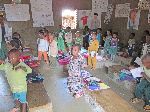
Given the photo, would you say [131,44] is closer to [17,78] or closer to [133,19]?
[133,19]

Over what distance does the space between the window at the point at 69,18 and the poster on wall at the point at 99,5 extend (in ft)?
3.45

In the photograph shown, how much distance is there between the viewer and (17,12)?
13.4 m

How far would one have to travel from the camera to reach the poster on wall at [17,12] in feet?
43.5

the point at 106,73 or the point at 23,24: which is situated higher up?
the point at 23,24

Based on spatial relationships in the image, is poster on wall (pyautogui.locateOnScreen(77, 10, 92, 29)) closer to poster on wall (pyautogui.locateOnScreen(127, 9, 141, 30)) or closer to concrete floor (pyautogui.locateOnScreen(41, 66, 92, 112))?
poster on wall (pyautogui.locateOnScreen(127, 9, 141, 30))

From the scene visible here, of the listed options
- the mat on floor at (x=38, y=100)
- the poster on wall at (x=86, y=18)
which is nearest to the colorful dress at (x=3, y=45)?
the mat on floor at (x=38, y=100)

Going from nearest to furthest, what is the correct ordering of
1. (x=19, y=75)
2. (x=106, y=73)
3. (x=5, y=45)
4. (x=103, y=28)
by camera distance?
(x=19, y=75)
(x=106, y=73)
(x=5, y=45)
(x=103, y=28)

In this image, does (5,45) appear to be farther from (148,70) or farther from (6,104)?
(148,70)

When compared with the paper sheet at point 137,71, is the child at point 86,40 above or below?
above

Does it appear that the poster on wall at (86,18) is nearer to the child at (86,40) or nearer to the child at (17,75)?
the child at (86,40)

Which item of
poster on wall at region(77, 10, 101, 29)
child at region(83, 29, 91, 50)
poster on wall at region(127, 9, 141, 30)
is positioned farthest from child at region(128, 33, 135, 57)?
poster on wall at region(77, 10, 101, 29)

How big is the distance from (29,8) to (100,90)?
766 centimetres

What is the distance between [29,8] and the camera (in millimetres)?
13539

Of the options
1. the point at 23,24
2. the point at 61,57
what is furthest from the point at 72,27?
the point at 61,57
